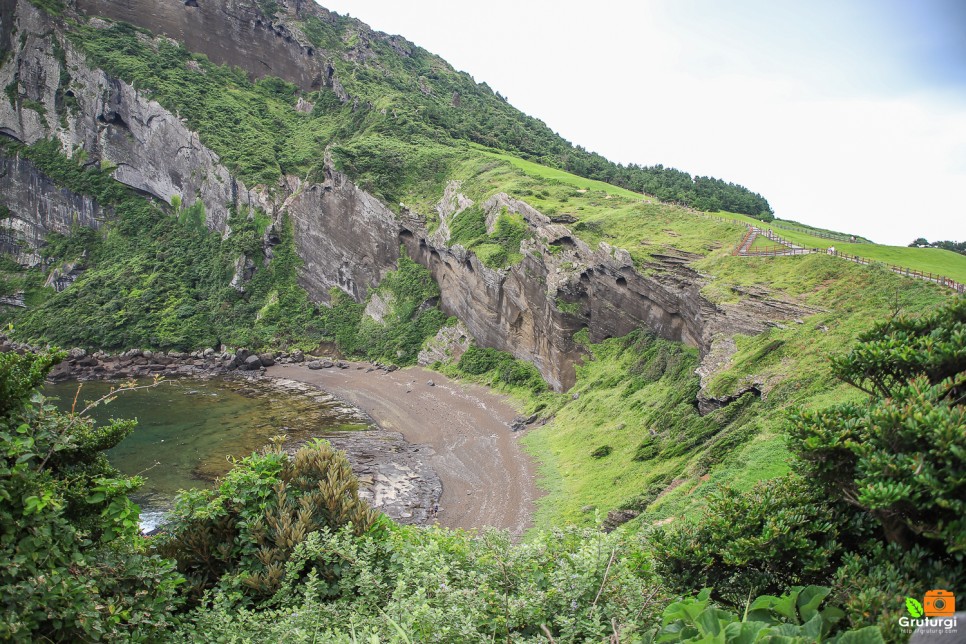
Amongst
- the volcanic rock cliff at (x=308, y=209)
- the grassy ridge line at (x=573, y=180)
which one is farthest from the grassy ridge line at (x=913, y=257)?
the grassy ridge line at (x=573, y=180)

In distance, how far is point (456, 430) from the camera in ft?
134

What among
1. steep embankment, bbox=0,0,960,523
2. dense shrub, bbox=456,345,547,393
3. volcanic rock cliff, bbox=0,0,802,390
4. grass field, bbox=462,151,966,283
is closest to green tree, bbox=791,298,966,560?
steep embankment, bbox=0,0,960,523

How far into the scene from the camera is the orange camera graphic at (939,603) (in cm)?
481

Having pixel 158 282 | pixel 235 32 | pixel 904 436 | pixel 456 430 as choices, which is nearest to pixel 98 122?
pixel 158 282

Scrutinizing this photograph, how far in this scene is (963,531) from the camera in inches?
191

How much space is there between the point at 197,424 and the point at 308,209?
41406 mm

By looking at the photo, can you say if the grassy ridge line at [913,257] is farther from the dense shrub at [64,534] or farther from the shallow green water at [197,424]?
the shallow green water at [197,424]

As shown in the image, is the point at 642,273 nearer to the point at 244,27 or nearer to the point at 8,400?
the point at 8,400

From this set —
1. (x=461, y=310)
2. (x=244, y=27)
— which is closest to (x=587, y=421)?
(x=461, y=310)

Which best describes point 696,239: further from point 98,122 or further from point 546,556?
point 98,122

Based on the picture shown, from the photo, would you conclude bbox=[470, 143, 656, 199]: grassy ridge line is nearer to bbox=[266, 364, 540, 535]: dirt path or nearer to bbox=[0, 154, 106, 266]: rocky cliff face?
bbox=[266, 364, 540, 535]: dirt path

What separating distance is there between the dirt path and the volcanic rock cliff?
7088 millimetres

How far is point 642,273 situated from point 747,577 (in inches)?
1256
